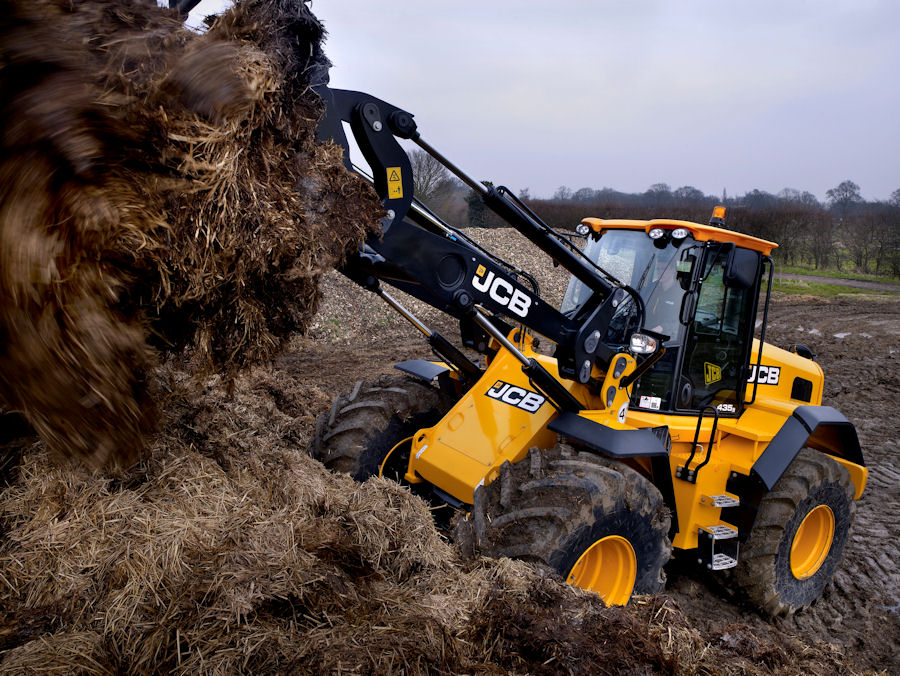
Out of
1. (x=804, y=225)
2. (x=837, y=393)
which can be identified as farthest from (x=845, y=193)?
(x=837, y=393)

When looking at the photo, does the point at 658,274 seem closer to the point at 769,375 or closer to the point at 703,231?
the point at 703,231

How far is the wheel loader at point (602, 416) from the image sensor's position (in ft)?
10.9

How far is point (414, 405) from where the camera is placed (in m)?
4.71

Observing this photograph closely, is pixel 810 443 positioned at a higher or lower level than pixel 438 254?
lower

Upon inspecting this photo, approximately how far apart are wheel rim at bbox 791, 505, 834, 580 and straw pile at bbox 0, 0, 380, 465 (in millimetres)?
4310

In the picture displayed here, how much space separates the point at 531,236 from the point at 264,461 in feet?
6.56

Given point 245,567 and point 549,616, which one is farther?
point 549,616

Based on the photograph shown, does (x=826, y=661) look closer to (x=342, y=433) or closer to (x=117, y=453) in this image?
(x=342, y=433)

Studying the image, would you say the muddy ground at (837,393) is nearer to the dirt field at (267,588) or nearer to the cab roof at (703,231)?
the dirt field at (267,588)

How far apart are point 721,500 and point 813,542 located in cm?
134

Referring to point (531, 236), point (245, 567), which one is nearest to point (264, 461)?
point (245, 567)

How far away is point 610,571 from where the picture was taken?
3764 millimetres

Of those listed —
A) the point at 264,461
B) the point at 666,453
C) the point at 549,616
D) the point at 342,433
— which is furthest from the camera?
the point at 342,433

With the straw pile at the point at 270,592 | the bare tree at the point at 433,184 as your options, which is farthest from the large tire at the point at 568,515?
the bare tree at the point at 433,184
